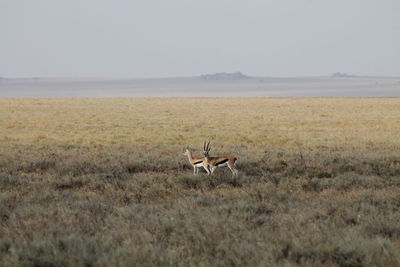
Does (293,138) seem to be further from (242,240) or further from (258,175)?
(242,240)

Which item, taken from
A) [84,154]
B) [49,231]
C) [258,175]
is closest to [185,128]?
[84,154]

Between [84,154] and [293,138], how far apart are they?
10417 mm

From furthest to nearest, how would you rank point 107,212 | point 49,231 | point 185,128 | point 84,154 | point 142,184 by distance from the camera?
point 185,128
point 84,154
point 142,184
point 107,212
point 49,231

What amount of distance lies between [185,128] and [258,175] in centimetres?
1753

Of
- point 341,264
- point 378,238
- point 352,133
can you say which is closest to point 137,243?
point 341,264

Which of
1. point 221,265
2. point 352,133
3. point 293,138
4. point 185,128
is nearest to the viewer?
point 221,265

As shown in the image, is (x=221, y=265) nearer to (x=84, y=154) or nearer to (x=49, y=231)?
(x=49, y=231)

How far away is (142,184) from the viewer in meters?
11.4

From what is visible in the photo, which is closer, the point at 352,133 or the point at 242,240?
the point at 242,240

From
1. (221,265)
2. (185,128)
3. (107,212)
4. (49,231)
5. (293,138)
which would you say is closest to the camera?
(221,265)

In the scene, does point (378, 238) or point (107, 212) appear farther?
point (107, 212)

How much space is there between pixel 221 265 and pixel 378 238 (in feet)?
6.81

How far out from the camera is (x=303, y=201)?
31.5ft

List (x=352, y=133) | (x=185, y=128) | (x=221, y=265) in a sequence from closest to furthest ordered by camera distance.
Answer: (x=221, y=265) → (x=352, y=133) → (x=185, y=128)
